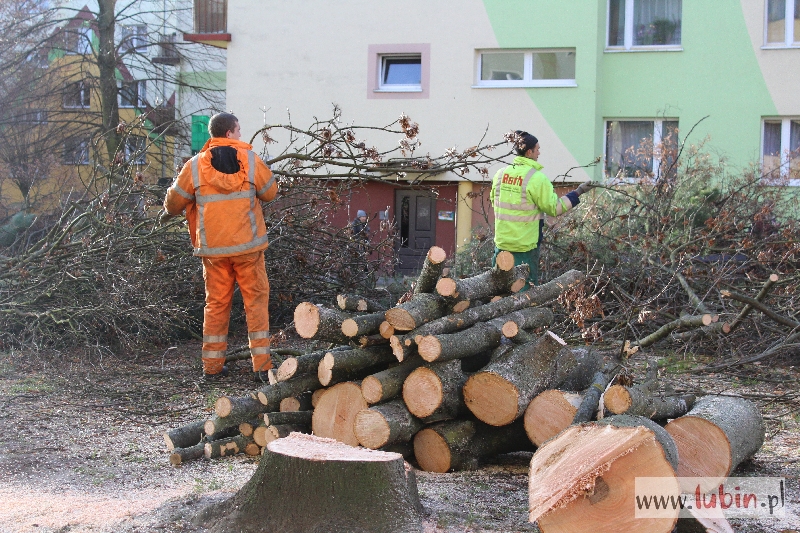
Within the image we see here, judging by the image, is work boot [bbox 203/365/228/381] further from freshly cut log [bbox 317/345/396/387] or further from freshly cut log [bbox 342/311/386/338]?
freshly cut log [bbox 342/311/386/338]

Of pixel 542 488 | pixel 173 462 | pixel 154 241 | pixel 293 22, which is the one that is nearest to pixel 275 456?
pixel 542 488

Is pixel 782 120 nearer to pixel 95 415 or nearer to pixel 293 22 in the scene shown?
pixel 293 22

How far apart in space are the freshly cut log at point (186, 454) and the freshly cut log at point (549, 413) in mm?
1776

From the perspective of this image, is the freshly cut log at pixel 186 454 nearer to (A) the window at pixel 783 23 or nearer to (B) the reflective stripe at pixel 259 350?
(B) the reflective stripe at pixel 259 350

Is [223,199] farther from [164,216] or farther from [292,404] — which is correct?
[292,404]

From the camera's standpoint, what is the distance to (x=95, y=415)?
19.1ft

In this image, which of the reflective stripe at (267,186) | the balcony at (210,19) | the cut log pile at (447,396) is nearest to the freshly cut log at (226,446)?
the cut log pile at (447,396)

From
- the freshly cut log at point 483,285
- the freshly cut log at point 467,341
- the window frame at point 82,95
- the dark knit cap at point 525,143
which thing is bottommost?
the freshly cut log at point 467,341

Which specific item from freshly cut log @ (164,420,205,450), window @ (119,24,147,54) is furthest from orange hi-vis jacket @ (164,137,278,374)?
window @ (119,24,147,54)

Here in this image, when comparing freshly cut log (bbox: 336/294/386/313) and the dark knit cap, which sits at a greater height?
the dark knit cap

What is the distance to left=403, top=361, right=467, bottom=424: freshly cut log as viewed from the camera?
4.65 metres

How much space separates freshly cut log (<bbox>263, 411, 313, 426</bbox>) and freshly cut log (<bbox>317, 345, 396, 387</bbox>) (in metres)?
0.24

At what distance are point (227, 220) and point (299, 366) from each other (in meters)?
1.83

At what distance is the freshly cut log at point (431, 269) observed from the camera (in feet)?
16.5
